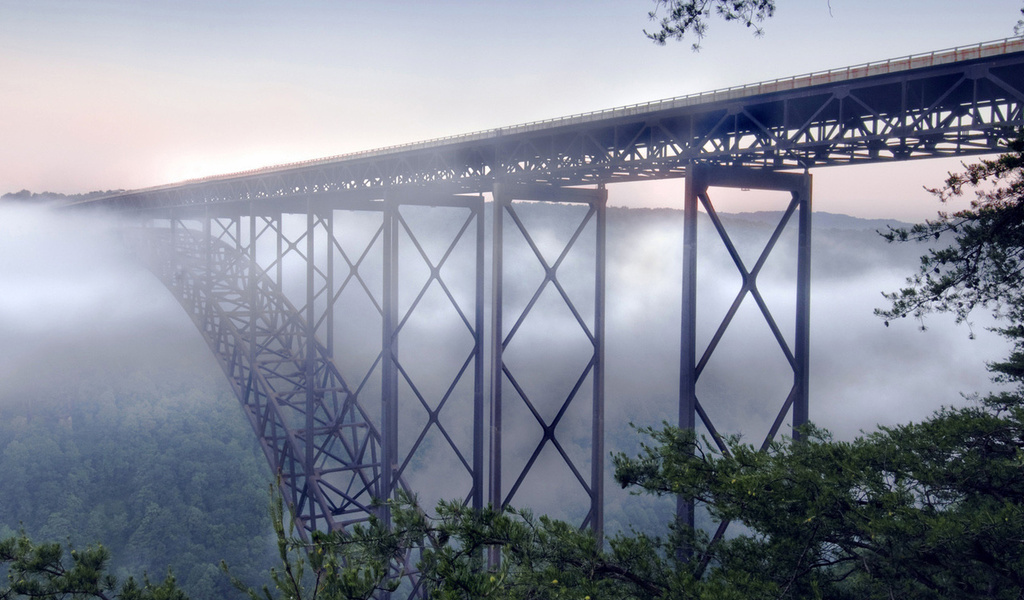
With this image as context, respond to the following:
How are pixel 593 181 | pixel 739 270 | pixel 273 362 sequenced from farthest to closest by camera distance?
pixel 273 362
pixel 593 181
pixel 739 270

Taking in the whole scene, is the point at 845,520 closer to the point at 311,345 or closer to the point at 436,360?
the point at 311,345

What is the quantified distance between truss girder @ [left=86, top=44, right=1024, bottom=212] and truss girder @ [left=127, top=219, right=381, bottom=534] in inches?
291

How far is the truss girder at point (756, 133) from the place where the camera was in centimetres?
743

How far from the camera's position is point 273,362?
75.3ft

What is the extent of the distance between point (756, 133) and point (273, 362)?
18095 mm

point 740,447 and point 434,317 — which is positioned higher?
point 740,447

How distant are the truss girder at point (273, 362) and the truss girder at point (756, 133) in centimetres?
739

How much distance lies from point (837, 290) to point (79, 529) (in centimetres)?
12023

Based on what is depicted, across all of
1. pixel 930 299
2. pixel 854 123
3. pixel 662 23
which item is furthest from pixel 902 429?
pixel 662 23

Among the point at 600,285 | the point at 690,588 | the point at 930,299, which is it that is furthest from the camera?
the point at 600,285

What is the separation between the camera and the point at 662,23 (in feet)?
21.0

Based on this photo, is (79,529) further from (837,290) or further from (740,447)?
(837,290)

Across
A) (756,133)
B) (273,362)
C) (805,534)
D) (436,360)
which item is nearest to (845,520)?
→ (805,534)

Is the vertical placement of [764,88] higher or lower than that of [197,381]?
higher
